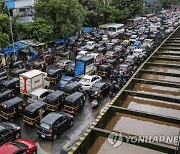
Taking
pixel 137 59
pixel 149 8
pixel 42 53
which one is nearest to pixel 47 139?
pixel 137 59

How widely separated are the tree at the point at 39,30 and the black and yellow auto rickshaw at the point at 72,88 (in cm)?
1437

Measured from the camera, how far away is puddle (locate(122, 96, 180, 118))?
31.4 ft

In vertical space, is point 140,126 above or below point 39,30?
below

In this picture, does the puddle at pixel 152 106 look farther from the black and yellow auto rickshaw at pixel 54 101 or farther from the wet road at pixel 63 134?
the black and yellow auto rickshaw at pixel 54 101

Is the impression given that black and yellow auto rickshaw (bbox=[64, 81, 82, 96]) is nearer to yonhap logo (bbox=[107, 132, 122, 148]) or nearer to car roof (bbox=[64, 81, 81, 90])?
car roof (bbox=[64, 81, 81, 90])

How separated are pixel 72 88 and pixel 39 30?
611 inches

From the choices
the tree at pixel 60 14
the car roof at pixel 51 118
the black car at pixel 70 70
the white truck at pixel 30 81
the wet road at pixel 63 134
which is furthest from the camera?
the tree at pixel 60 14

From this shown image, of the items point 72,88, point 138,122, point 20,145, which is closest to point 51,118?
point 20,145

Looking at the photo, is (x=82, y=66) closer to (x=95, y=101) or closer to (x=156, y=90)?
(x=95, y=101)

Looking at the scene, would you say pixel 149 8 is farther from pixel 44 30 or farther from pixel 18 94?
pixel 18 94

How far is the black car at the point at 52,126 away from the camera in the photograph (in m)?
16.3

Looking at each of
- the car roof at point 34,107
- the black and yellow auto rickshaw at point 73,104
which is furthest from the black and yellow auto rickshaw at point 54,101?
the car roof at point 34,107

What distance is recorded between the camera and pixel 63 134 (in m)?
17.4

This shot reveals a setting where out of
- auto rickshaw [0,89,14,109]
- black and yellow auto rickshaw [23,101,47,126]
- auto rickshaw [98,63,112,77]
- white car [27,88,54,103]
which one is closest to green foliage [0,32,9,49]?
auto rickshaw [0,89,14,109]
